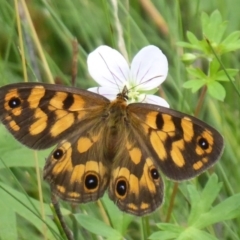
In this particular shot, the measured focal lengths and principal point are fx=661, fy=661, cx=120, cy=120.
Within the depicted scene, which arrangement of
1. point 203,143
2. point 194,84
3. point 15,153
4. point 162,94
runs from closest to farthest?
point 203,143, point 194,84, point 15,153, point 162,94

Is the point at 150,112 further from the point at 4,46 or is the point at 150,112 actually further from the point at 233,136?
the point at 4,46

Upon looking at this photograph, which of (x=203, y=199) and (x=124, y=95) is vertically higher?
(x=124, y=95)

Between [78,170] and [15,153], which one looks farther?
[15,153]

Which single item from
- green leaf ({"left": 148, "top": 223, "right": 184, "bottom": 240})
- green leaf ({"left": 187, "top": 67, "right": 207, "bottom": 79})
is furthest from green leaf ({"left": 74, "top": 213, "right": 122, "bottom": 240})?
green leaf ({"left": 187, "top": 67, "right": 207, "bottom": 79})

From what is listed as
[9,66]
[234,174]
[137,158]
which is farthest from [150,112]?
[9,66]

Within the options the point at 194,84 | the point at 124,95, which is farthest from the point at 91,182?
the point at 194,84

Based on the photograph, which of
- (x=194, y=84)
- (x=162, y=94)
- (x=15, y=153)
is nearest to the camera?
(x=194, y=84)

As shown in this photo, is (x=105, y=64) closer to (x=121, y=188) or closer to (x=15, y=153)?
(x=121, y=188)
